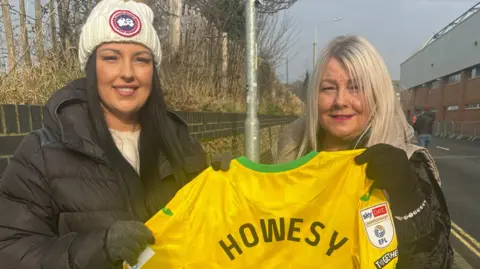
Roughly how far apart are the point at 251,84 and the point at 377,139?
6142mm

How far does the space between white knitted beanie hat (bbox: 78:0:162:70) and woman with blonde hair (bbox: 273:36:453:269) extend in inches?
35.3

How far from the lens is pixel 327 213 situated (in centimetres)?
171

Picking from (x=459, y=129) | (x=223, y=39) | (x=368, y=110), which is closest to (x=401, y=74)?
(x=459, y=129)

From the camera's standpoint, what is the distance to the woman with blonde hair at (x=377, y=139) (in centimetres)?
152

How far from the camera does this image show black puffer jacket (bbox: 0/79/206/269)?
151 centimetres

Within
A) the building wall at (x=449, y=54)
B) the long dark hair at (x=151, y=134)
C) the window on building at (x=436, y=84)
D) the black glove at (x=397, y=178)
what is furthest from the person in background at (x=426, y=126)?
the window on building at (x=436, y=84)

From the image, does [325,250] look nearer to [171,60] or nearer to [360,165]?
[360,165]

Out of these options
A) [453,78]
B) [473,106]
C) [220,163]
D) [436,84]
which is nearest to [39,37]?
[220,163]

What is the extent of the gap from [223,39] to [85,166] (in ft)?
29.0

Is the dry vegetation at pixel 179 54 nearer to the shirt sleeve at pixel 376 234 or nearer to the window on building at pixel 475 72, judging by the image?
the shirt sleeve at pixel 376 234

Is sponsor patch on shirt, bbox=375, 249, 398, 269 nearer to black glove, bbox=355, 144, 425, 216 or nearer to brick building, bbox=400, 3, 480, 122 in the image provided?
black glove, bbox=355, 144, 425, 216

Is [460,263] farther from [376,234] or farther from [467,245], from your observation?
[376,234]

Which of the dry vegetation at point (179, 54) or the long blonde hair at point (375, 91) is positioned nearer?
the long blonde hair at point (375, 91)

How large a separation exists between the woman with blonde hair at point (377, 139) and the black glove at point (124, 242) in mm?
943
